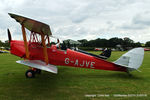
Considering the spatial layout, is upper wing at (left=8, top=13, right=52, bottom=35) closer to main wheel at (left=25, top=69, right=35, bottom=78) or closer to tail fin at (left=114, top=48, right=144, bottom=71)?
main wheel at (left=25, top=69, right=35, bottom=78)

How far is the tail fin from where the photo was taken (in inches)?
210

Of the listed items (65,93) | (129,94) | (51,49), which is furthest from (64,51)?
(129,94)

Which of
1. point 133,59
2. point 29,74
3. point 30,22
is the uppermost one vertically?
point 30,22

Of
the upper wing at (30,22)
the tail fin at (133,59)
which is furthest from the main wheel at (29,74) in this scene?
the tail fin at (133,59)

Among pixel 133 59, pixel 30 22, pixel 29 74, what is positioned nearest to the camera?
pixel 30 22

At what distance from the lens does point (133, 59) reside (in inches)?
216

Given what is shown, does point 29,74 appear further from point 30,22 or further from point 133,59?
point 133,59

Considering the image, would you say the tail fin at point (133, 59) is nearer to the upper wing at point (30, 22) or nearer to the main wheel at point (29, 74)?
the upper wing at point (30, 22)

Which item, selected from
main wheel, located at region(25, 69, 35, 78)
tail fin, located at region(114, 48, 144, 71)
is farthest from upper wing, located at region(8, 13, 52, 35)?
tail fin, located at region(114, 48, 144, 71)

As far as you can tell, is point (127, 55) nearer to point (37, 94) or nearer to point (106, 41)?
point (37, 94)

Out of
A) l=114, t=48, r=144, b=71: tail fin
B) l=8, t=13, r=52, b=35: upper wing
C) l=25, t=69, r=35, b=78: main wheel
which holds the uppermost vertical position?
l=8, t=13, r=52, b=35: upper wing

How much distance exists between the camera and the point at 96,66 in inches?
230

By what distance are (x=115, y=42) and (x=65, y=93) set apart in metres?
106

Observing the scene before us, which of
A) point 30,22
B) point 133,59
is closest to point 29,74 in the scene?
point 30,22
